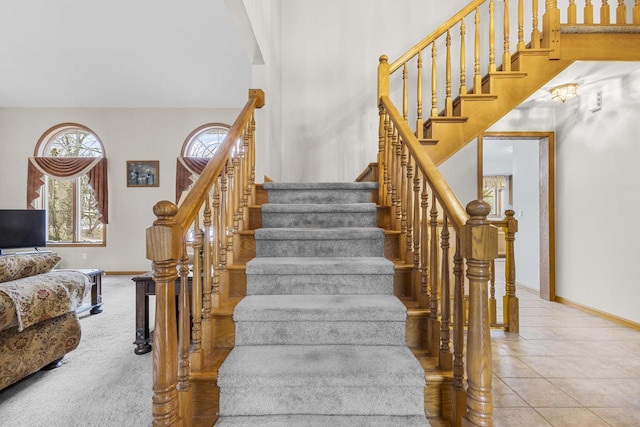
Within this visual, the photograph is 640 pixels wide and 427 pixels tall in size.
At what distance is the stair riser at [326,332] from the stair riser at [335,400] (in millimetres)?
300

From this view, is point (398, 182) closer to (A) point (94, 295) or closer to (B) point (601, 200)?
(B) point (601, 200)

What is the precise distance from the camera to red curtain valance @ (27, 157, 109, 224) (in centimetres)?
589

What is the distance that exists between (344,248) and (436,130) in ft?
4.86

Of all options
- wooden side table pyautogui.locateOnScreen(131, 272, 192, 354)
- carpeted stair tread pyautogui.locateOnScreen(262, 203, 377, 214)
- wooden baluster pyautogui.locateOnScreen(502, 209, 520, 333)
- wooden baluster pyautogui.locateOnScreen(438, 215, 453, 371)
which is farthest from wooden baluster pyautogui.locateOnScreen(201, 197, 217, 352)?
wooden baluster pyautogui.locateOnScreen(502, 209, 520, 333)

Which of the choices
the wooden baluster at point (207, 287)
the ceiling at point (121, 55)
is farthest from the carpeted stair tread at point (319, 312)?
the ceiling at point (121, 55)

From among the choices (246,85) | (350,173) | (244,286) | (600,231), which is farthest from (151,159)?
(600,231)

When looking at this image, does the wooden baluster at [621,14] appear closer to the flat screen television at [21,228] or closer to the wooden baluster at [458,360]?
the wooden baluster at [458,360]

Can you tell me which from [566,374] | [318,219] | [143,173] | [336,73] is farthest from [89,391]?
[143,173]

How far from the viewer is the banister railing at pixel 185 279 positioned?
1271 millimetres

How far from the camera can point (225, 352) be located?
172 centimetres

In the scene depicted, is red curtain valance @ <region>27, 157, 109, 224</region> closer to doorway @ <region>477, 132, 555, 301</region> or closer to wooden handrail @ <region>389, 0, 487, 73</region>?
wooden handrail @ <region>389, 0, 487, 73</region>

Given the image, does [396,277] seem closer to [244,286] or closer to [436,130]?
[244,286]

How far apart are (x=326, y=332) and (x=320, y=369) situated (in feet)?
0.83

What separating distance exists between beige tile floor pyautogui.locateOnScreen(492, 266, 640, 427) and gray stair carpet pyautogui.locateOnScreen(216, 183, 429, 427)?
65 centimetres
